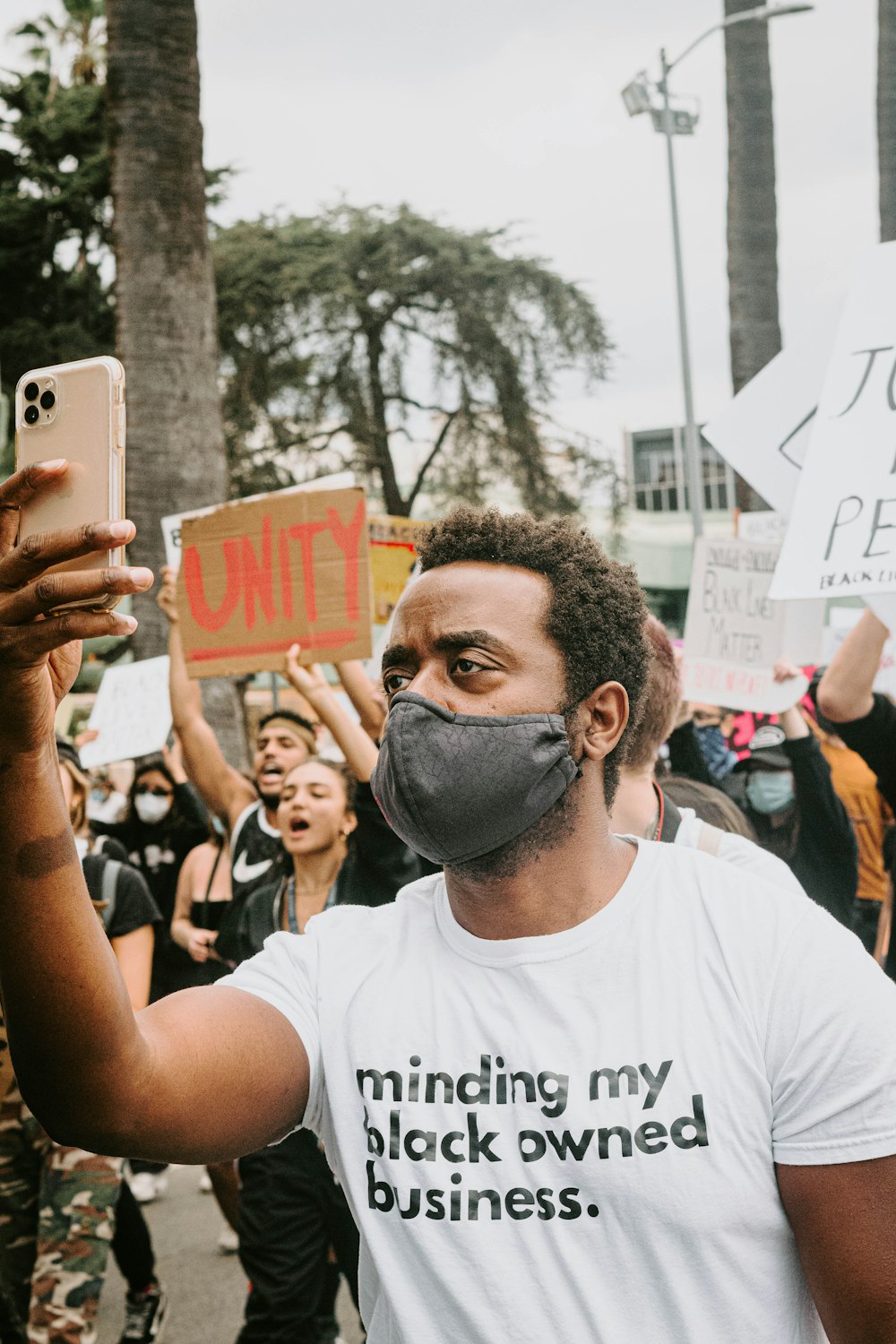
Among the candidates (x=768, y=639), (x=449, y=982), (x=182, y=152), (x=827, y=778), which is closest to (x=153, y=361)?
(x=182, y=152)

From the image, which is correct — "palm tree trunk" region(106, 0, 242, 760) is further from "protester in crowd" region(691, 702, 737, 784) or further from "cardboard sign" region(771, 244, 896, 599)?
"cardboard sign" region(771, 244, 896, 599)

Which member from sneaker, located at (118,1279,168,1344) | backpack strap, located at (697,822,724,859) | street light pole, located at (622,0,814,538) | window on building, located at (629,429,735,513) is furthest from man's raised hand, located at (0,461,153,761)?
window on building, located at (629,429,735,513)

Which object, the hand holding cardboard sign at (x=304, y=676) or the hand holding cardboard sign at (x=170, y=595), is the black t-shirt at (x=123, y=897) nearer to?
the hand holding cardboard sign at (x=304, y=676)

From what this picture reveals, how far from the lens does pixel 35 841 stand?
1.48 m

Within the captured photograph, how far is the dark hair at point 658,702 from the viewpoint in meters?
2.96

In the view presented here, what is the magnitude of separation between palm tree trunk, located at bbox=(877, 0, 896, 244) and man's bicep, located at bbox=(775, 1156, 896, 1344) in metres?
11.9

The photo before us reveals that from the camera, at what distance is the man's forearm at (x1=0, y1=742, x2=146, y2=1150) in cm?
147

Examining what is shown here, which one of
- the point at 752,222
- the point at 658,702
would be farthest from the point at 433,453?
the point at 658,702

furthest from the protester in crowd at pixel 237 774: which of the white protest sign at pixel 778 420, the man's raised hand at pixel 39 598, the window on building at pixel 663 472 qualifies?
the window on building at pixel 663 472

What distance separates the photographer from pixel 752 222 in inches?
499

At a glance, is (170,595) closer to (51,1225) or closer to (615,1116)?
(51,1225)

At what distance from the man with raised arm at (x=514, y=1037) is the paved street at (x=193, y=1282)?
3492mm

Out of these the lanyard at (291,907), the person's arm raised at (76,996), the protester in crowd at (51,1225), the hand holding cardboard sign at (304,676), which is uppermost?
the hand holding cardboard sign at (304,676)

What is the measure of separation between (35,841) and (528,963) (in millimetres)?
613
